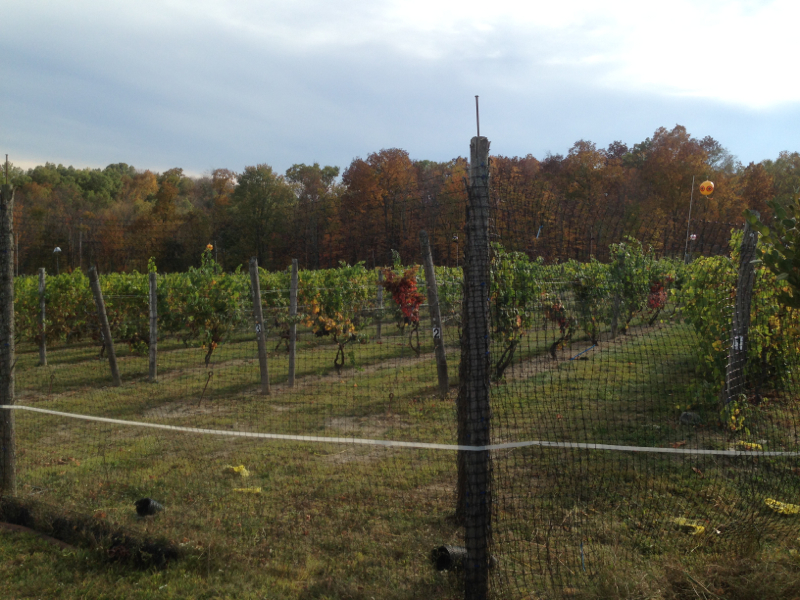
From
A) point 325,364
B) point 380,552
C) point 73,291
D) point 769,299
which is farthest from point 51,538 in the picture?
point 73,291

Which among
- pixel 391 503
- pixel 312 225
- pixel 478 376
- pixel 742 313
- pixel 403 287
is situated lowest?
pixel 391 503

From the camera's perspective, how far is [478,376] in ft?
10.3

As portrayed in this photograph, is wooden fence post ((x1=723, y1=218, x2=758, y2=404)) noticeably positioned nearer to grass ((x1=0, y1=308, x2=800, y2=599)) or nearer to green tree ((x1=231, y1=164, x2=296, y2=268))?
grass ((x1=0, y1=308, x2=800, y2=599))

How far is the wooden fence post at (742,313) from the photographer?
19.1ft

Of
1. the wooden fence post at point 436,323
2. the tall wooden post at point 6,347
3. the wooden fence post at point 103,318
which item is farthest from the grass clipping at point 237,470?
the wooden fence post at point 103,318

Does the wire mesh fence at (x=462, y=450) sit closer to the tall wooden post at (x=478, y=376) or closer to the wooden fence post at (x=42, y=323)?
the tall wooden post at (x=478, y=376)

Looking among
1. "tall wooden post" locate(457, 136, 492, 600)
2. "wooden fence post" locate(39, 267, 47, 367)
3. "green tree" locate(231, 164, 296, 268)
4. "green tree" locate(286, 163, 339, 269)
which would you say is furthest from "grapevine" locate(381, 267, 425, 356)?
"tall wooden post" locate(457, 136, 492, 600)

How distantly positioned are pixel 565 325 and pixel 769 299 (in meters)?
3.99

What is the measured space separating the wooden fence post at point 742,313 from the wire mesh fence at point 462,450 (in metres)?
0.02

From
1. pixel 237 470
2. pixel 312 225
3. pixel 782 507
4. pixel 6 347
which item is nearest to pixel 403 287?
pixel 312 225

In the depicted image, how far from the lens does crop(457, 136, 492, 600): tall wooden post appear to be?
3023mm

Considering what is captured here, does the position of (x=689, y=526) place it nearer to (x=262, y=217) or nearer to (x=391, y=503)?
(x=391, y=503)

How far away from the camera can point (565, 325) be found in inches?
394

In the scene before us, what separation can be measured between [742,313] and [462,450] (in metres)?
3.93
